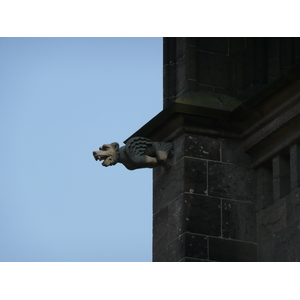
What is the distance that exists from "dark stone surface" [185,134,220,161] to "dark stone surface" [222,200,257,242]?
0.52 m

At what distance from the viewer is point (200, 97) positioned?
11539mm

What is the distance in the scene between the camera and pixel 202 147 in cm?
1132

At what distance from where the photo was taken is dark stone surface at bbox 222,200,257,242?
11.0 m

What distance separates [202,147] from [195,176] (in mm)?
350

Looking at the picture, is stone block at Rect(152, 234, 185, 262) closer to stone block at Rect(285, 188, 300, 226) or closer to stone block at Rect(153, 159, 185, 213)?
stone block at Rect(153, 159, 185, 213)

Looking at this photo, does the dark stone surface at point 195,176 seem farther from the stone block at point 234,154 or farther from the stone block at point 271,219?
the stone block at point 271,219

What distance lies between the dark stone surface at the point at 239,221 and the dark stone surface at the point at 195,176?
27cm

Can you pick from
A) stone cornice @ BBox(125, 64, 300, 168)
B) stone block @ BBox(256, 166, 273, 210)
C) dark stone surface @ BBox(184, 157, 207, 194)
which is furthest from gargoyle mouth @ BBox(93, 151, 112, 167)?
stone block @ BBox(256, 166, 273, 210)

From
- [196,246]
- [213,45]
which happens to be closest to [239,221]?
[196,246]

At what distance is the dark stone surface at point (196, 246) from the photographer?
421 inches

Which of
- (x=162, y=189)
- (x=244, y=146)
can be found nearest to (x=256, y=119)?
(x=244, y=146)

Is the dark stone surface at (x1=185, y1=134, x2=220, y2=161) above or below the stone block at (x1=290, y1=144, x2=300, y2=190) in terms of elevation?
above

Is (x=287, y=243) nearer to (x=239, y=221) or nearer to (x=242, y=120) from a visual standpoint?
(x=239, y=221)

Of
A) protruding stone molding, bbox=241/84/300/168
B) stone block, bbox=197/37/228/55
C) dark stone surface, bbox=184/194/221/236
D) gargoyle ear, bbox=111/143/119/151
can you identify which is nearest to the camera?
protruding stone molding, bbox=241/84/300/168
